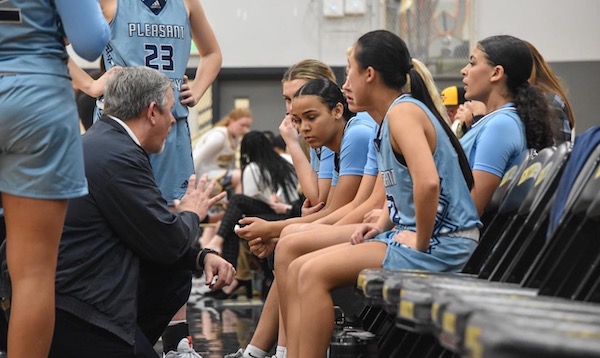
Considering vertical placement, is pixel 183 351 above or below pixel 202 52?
below

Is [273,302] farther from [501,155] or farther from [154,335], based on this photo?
[501,155]

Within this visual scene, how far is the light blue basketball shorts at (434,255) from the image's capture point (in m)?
3.36

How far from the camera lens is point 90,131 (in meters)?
3.71

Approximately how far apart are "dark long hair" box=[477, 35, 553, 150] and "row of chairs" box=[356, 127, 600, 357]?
1.11 feet

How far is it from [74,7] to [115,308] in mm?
1025

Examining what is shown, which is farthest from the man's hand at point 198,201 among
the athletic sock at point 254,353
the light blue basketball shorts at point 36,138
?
the light blue basketball shorts at point 36,138

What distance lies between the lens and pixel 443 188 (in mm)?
3502

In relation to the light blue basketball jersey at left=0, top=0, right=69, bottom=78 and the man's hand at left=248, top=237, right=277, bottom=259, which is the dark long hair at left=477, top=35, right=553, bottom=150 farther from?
the light blue basketball jersey at left=0, top=0, right=69, bottom=78

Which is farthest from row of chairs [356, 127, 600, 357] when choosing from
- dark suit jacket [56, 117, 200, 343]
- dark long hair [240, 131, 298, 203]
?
dark long hair [240, 131, 298, 203]

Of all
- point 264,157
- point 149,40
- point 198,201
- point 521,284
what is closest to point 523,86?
point 198,201

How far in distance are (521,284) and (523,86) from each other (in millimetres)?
1614

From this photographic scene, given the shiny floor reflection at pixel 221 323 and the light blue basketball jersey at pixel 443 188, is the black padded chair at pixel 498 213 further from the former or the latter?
the shiny floor reflection at pixel 221 323

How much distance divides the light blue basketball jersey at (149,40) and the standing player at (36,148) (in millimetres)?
1413

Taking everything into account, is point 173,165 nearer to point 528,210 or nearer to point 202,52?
point 202,52
